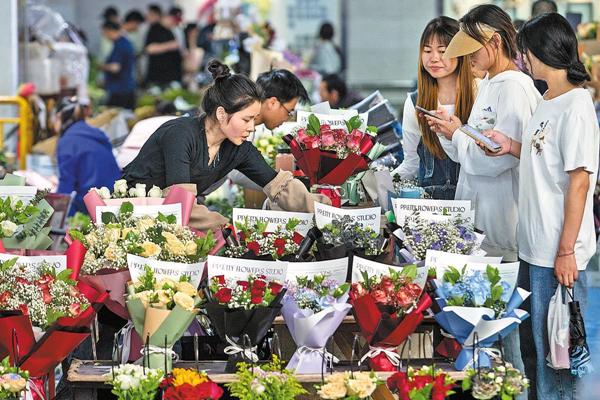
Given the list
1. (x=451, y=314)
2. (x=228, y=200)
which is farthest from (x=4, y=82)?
(x=451, y=314)

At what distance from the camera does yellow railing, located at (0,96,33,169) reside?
6609 mm

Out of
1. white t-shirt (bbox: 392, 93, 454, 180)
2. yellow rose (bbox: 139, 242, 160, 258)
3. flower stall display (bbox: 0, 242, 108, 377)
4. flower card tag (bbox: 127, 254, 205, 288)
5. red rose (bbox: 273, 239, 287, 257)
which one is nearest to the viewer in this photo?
flower stall display (bbox: 0, 242, 108, 377)

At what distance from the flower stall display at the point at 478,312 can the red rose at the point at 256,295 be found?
50 centimetres

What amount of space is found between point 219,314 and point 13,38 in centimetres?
612

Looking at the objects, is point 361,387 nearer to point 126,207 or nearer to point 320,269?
point 320,269

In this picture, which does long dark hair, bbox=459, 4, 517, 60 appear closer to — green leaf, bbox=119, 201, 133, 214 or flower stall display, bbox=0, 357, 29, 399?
green leaf, bbox=119, 201, 133, 214

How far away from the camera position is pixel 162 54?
11.4 metres

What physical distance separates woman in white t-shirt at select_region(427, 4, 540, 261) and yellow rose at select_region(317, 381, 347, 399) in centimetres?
134

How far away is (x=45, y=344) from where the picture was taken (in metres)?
2.31

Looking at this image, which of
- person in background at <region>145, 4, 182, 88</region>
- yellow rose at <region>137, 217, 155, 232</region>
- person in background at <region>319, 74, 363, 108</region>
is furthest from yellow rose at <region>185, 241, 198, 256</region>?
person in background at <region>145, 4, 182, 88</region>

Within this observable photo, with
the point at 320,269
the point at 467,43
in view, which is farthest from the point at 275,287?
the point at 467,43

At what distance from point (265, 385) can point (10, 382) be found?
2.08 ft

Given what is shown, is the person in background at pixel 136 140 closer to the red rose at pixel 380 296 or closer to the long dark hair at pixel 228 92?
the long dark hair at pixel 228 92

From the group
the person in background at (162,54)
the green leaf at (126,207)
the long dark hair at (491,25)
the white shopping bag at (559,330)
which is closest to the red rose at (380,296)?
the white shopping bag at (559,330)
